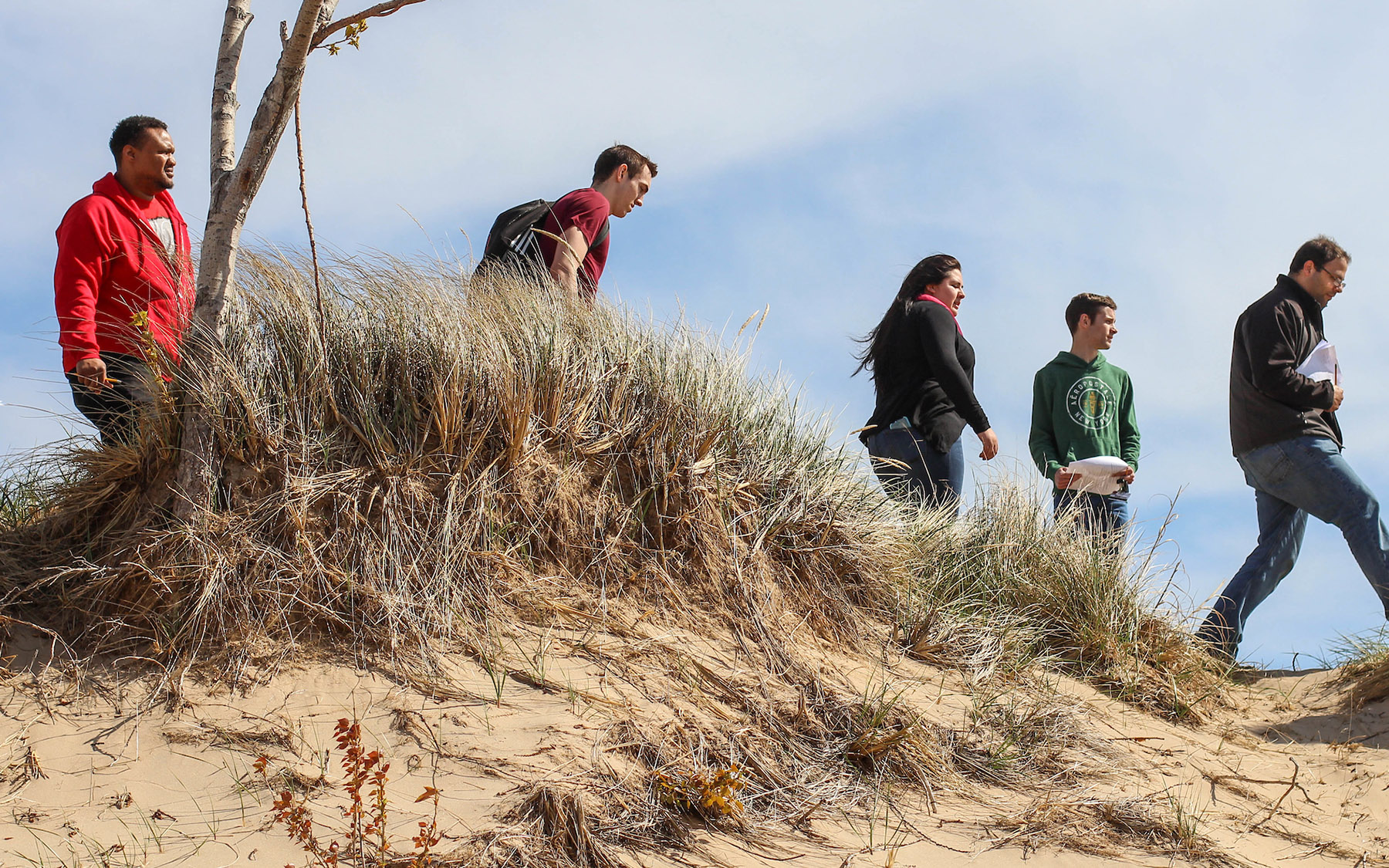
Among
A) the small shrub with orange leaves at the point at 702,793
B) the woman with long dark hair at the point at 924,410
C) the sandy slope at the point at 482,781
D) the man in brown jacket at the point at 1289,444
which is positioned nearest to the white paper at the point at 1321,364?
the man in brown jacket at the point at 1289,444

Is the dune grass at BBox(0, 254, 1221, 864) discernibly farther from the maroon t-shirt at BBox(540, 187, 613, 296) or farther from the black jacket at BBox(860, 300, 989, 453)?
the black jacket at BBox(860, 300, 989, 453)

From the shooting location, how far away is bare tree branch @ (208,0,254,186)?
425cm

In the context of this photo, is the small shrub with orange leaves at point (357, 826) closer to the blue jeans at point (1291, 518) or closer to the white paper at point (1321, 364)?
the blue jeans at point (1291, 518)

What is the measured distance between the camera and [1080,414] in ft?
20.9

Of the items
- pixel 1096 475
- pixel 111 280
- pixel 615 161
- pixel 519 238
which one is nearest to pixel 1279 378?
pixel 1096 475

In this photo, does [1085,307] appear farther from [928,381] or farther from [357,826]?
[357,826]

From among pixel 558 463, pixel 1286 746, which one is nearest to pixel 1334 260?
pixel 1286 746

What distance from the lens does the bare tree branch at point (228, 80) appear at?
425 cm

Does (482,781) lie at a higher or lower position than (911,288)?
lower

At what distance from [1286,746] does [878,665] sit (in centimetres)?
229

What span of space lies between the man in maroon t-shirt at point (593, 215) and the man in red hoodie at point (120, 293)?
170cm

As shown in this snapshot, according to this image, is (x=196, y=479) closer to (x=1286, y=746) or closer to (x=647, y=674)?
(x=647, y=674)

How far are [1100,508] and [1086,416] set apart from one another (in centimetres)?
58

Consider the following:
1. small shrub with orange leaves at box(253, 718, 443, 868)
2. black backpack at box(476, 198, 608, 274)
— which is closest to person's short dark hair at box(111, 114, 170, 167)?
black backpack at box(476, 198, 608, 274)
